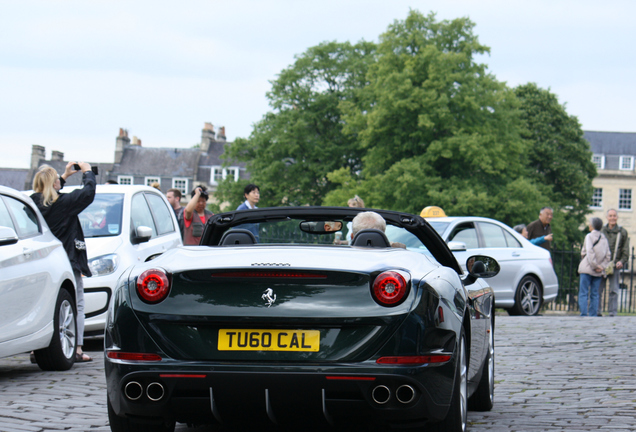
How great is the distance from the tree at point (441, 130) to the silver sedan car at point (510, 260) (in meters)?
21.3

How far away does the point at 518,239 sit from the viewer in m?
16.6

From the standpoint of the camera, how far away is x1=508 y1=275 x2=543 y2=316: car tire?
16562 millimetres

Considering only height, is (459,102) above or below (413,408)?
above

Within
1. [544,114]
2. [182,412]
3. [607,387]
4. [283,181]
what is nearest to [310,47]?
[283,181]

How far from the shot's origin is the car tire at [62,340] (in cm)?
816

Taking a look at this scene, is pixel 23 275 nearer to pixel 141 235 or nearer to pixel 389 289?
pixel 141 235

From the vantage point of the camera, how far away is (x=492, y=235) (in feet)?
53.1

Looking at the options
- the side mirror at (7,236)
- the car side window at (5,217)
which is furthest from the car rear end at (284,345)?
the car side window at (5,217)

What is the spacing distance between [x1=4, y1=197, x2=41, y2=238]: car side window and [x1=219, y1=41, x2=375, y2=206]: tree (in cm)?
3949

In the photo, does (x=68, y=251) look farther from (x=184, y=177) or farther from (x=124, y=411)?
(x=184, y=177)

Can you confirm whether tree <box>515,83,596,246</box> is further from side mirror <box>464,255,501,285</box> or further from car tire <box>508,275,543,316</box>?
side mirror <box>464,255,501,285</box>

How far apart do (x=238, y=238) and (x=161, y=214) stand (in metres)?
7.23

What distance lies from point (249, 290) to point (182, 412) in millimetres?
623

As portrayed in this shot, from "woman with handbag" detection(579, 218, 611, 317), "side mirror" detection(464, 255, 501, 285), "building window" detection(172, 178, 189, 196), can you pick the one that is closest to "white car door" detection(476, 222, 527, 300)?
"woman with handbag" detection(579, 218, 611, 317)
